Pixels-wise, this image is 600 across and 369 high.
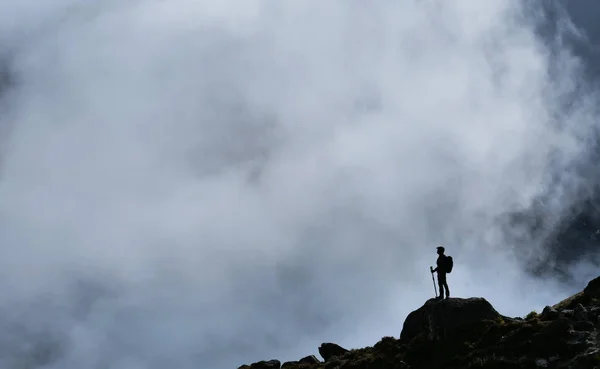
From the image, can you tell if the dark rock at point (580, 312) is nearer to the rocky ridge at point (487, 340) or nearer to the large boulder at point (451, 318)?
the rocky ridge at point (487, 340)

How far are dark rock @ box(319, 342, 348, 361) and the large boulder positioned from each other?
7.63 metres

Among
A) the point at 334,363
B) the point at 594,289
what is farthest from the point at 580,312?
the point at 334,363

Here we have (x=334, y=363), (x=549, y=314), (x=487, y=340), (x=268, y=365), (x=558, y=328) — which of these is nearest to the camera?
(x=558, y=328)

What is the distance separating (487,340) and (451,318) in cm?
311

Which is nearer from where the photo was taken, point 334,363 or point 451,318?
point 451,318

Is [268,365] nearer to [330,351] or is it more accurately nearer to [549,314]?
[330,351]

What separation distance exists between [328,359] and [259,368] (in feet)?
18.1

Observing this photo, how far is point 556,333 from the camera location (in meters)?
32.5

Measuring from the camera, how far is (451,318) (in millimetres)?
37750

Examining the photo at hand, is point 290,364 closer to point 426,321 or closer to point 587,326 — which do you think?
point 426,321

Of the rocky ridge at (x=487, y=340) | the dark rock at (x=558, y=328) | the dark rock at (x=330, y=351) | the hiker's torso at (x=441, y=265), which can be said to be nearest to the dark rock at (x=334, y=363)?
the rocky ridge at (x=487, y=340)

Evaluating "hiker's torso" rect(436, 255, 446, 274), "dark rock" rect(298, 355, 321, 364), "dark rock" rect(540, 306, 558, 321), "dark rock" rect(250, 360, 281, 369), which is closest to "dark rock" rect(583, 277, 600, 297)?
"dark rock" rect(540, 306, 558, 321)

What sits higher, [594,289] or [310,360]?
[594,289]

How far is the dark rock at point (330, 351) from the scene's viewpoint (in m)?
46.4
